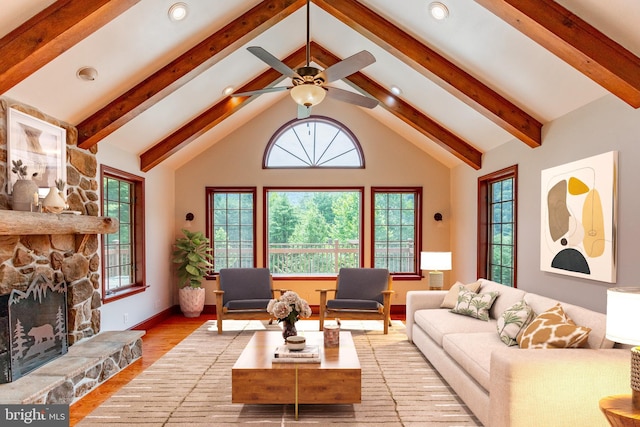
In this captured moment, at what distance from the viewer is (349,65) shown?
346 cm

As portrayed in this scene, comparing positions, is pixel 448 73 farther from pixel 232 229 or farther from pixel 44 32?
pixel 232 229

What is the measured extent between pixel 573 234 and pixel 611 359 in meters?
1.51

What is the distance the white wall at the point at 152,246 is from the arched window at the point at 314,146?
1718 mm

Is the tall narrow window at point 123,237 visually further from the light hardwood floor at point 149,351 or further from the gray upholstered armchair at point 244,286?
the gray upholstered armchair at point 244,286

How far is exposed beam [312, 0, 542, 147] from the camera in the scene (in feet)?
14.4

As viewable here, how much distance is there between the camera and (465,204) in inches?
262

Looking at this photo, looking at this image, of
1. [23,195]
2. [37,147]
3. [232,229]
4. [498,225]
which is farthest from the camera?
[232,229]

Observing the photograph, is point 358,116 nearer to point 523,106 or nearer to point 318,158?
point 318,158

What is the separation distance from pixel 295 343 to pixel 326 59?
396 cm

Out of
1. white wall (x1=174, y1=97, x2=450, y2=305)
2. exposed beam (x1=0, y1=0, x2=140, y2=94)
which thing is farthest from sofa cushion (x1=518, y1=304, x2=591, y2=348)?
white wall (x1=174, y1=97, x2=450, y2=305)

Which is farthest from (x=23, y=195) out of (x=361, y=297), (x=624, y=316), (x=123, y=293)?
(x=361, y=297)

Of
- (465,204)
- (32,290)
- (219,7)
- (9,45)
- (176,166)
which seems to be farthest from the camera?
(176,166)

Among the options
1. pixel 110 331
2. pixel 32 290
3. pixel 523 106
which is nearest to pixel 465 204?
pixel 523 106

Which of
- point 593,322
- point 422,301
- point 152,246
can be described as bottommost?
point 422,301
